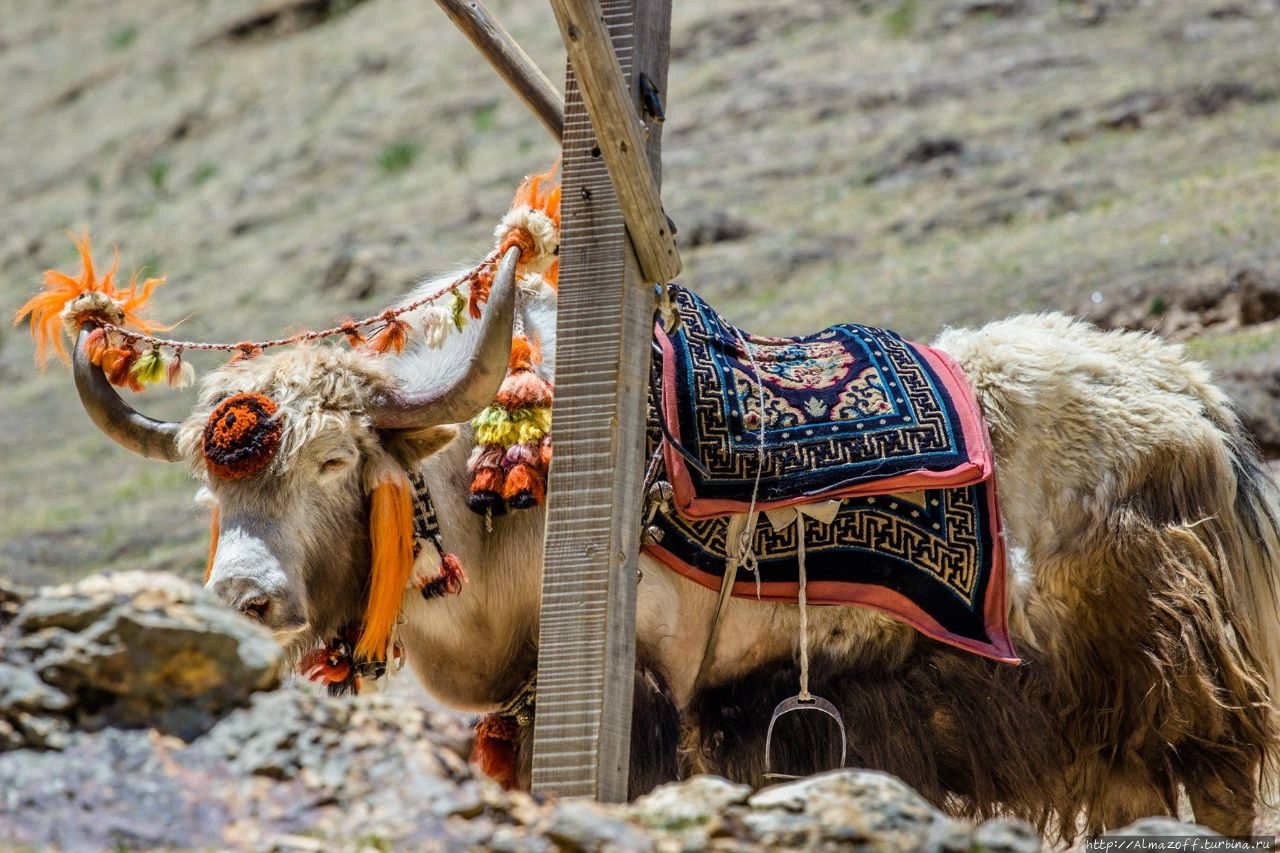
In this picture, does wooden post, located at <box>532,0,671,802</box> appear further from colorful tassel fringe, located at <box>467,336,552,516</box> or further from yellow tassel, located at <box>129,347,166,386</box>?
yellow tassel, located at <box>129,347,166,386</box>

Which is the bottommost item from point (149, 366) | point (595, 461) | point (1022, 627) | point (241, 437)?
point (1022, 627)

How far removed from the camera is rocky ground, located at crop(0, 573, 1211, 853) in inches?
82.7

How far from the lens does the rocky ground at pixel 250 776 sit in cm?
210

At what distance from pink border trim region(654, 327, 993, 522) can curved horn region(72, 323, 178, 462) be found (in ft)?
4.12

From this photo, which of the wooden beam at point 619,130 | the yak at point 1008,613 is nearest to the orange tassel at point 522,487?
the yak at point 1008,613

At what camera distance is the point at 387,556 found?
3.75m

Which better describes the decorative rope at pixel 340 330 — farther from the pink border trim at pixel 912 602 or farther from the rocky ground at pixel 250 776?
the rocky ground at pixel 250 776

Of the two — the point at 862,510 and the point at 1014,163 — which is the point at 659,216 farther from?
the point at 1014,163

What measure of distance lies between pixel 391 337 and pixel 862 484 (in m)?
1.26

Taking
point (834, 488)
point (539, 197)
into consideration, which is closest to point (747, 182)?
point (539, 197)

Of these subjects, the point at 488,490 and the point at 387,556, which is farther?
the point at 488,490

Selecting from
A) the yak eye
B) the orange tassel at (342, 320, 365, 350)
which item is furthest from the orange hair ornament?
the yak eye

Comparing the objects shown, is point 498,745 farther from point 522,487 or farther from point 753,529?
point 753,529

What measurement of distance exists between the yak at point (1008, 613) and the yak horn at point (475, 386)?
0.5 inches
